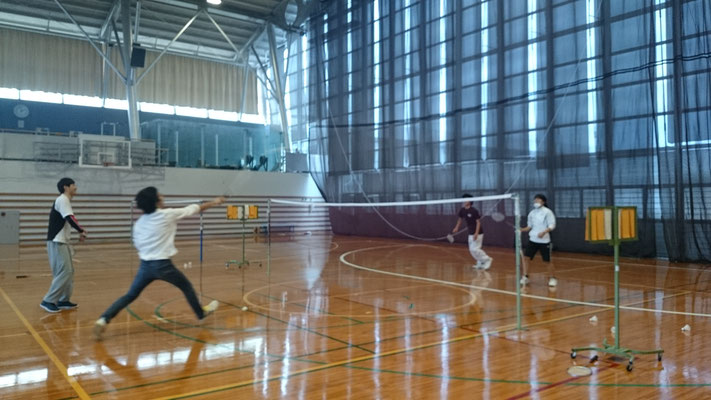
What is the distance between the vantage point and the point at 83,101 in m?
27.5

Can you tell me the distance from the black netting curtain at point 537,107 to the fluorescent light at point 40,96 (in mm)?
13708

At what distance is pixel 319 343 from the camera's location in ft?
18.7

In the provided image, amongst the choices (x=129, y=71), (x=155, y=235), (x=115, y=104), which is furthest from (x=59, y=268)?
(x=115, y=104)

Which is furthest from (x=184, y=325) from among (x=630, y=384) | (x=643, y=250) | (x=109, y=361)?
(x=643, y=250)

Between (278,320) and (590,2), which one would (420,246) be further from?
(278,320)

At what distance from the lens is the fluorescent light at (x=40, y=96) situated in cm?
2602

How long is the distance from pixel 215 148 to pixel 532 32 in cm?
1479

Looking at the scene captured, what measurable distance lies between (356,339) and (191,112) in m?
27.2

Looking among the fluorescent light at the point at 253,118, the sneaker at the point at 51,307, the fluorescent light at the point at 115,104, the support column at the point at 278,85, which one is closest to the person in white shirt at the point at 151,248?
the sneaker at the point at 51,307

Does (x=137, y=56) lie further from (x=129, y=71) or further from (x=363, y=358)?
(x=363, y=358)

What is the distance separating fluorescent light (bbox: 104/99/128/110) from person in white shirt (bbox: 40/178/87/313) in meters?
22.8

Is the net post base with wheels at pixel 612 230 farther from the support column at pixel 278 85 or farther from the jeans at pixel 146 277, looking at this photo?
the support column at pixel 278 85

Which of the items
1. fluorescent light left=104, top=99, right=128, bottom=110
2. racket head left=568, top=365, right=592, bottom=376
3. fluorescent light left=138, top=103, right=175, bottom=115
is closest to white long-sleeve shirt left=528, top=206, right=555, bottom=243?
racket head left=568, top=365, right=592, bottom=376

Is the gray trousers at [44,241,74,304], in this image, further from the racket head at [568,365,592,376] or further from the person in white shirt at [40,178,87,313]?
the racket head at [568,365,592,376]
